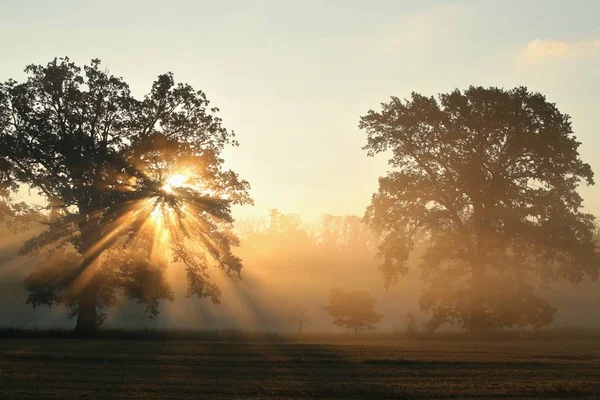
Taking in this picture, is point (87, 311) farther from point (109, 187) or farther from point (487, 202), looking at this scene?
point (487, 202)

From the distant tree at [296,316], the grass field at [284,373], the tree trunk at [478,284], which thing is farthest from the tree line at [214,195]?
the distant tree at [296,316]

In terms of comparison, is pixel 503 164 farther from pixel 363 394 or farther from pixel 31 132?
pixel 363 394

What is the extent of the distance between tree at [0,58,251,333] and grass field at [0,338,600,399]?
35.4 feet

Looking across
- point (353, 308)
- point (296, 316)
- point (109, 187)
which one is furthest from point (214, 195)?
point (296, 316)

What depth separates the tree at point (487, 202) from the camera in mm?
44688

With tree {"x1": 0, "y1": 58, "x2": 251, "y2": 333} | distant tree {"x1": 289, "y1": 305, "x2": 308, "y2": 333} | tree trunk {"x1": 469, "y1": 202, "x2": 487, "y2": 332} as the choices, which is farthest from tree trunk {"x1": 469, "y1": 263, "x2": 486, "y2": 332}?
distant tree {"x1": 289, "y1": 305, "x2": 308, "y2": 333}

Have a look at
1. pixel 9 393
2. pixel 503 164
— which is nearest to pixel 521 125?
pixel 503 164

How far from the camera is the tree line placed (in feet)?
131

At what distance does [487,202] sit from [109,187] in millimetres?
22669

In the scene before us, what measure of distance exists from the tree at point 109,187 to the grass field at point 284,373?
10.8 metres

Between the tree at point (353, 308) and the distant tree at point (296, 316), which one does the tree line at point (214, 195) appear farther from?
the distant tree at point (296, 316)

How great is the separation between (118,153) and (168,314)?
9479 centimetres

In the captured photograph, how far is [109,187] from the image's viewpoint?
3944 centimetres

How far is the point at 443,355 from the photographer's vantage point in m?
28.0
